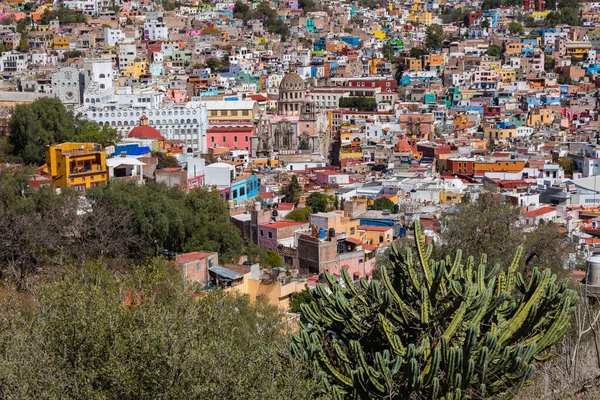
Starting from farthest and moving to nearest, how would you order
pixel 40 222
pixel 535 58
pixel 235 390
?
1. pixel 535 58
2. pixel 40 222
3. pixel 235 390

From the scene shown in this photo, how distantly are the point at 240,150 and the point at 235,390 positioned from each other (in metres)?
25.8

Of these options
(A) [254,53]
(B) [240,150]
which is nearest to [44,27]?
(A) [254,53]

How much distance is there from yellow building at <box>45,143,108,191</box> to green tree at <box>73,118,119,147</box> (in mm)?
3199

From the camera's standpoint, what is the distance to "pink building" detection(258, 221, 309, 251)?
19547 mm

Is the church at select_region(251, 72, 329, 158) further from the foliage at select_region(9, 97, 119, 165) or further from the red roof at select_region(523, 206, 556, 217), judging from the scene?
the red roof at select_region(523, 206, 556, 217)

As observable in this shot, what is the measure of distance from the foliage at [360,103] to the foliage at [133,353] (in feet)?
125

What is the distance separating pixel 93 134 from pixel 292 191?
535 cm

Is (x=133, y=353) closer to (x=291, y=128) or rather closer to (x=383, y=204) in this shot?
(x=383, y=204)

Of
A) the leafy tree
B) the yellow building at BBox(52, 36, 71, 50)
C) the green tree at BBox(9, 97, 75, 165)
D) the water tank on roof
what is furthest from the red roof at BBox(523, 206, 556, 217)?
the yellow building at BBox(52, 36, 71, 50)

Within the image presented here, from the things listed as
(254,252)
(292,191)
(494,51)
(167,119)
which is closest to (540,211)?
(292,191)

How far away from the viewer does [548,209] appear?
25703 mm

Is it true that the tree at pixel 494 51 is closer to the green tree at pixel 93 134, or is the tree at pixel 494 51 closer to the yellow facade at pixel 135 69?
the yellow facade at pixel 135 69

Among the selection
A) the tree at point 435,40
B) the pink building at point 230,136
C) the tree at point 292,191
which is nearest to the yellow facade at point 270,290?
the tree at point 292,191

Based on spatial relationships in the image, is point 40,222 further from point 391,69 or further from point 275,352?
point 391,69
